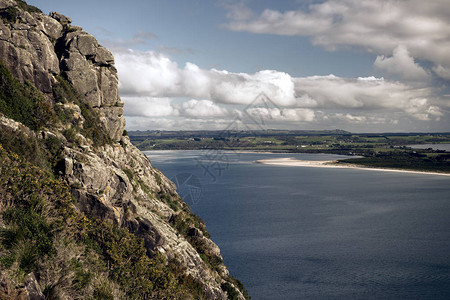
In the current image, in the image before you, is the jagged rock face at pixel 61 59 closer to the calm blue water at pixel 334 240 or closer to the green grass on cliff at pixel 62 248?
the green grass on cliff at pixel 62 248

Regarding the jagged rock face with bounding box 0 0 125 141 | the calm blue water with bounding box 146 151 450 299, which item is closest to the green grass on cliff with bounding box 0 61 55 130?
the jagged rock face with bounding box 0 0 125 141

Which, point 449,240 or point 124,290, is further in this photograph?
point 449,240

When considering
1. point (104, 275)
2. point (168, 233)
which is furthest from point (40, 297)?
point (168, 233)

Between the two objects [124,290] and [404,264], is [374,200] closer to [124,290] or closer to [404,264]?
[404,264]

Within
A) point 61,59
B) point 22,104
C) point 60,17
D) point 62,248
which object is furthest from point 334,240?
point 62,248

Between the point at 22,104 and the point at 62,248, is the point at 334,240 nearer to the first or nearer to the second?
the point at 22,104

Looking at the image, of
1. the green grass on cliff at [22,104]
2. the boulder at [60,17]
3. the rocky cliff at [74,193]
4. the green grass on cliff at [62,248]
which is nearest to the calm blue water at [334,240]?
the rocky cliff at [74,193]

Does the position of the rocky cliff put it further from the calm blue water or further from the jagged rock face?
the calm blue water

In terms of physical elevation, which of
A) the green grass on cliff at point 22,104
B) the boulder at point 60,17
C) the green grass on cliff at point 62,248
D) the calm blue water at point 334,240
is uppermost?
the boulder at point 60,17
